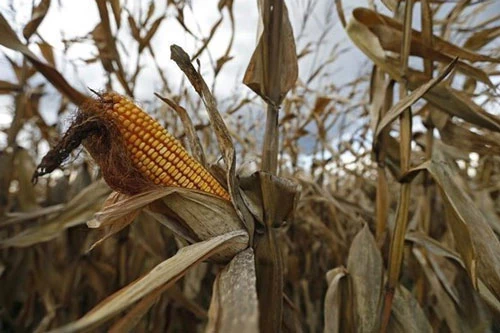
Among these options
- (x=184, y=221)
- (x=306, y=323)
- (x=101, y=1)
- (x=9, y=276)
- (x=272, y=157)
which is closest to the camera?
(x=184, y=221)

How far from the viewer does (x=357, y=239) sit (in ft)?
4.70

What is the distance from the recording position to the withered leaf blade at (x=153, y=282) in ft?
1.78

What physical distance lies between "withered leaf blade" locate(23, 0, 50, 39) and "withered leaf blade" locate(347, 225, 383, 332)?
1.25m

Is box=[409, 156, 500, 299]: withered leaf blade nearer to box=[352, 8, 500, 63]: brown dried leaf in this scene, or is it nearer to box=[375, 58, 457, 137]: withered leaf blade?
box=[375, 58, 457, 137]: withered leaf blade

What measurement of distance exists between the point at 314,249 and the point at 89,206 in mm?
1473

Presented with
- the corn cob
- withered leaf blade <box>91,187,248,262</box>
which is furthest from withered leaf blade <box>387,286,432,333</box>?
the corn cob

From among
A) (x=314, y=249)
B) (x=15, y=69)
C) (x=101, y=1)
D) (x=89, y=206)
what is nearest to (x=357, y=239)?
(x=89, y=206)

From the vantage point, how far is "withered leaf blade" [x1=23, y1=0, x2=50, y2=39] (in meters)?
1.65

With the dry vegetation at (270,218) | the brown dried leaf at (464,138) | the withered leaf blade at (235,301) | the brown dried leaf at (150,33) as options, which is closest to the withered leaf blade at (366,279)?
the dry vegetation at (270,218)

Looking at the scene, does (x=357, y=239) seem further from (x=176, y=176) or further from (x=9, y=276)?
(x=9, y=276)

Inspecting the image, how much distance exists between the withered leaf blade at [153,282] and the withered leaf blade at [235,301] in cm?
5

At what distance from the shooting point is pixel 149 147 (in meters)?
0.97

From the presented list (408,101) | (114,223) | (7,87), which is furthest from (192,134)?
(7,87)

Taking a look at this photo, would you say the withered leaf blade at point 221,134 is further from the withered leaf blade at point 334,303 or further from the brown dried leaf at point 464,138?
the brown dried leaf at point 464,138
